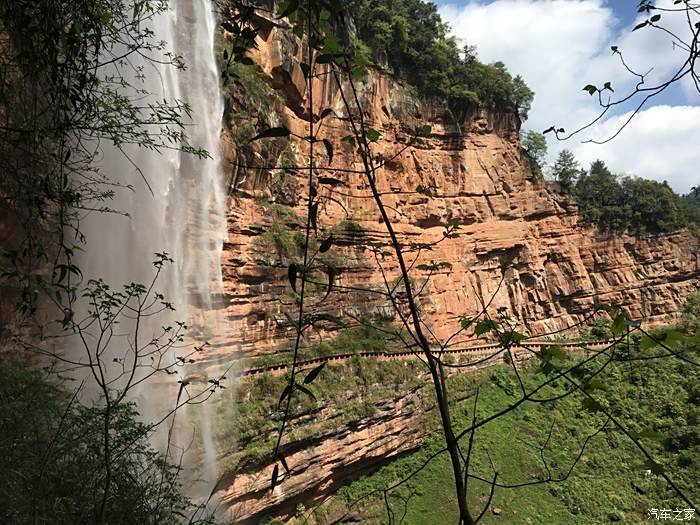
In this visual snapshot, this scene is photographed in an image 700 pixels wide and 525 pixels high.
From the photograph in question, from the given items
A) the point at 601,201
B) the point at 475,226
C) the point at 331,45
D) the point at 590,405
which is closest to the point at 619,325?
the point at 590,405

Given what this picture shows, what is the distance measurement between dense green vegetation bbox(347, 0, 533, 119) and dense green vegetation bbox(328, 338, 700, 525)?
15013mm

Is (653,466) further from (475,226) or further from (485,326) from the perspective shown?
(475,226)

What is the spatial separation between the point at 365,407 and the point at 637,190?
21.2m

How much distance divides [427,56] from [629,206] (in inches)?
558

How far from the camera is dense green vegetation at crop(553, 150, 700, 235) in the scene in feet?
77.5

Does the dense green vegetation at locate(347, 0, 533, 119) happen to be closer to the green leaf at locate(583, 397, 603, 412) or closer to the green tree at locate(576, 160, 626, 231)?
the green tree at locate(576, 160, 626, 231)

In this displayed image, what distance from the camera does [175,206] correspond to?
11.9 m

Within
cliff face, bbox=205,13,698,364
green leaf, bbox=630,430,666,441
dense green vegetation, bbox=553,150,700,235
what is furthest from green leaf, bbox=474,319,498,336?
dense green vegetation, bbox=553,150,700,235

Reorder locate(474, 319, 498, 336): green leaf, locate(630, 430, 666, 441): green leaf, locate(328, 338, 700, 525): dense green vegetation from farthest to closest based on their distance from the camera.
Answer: locate(328, 338, 700, 525): dense green vegetation < locate(474, 319, 498, 336): green leaf < locate(630, 430, 666, 441): green leaf

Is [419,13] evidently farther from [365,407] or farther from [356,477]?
[356,477]

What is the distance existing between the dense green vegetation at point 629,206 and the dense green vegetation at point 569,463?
8661mm

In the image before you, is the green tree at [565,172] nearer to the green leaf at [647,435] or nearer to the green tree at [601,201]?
the green tree at [601,201]

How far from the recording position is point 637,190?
80.0 feet

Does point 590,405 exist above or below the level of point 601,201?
below
